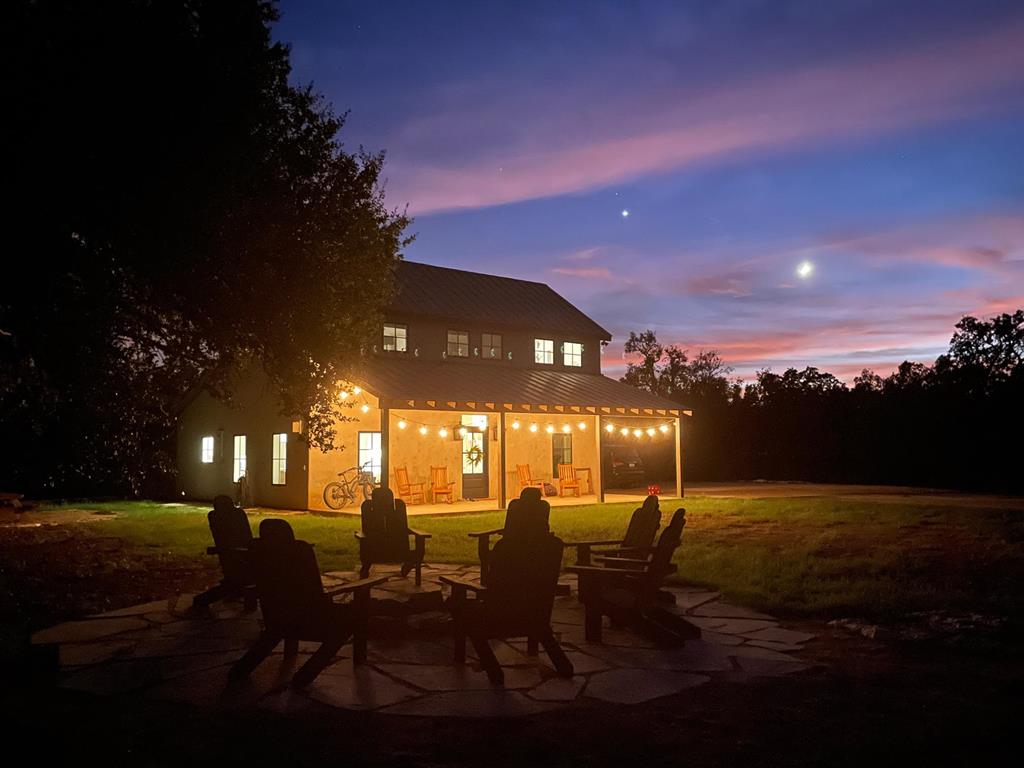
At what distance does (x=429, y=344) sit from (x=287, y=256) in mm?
11338

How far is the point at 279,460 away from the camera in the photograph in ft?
62.2

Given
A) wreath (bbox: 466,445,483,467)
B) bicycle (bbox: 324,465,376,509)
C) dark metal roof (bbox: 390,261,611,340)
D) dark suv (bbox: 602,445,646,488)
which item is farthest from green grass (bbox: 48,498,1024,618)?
dark metal roof (bbox: 390,261,611,340)

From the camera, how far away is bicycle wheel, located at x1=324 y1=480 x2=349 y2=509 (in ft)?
57.7

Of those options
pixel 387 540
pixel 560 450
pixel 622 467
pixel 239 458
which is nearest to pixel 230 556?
pixel 387 540

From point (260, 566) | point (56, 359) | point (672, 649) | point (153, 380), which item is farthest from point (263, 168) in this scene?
point (672, 649)

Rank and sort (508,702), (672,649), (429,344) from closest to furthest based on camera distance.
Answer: (508,702)
(672,649)
(429,344)

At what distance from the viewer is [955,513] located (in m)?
13.9

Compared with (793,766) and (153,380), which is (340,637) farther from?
(153,380)

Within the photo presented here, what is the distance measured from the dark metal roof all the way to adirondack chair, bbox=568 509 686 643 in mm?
15011

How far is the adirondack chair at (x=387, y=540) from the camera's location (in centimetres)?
785

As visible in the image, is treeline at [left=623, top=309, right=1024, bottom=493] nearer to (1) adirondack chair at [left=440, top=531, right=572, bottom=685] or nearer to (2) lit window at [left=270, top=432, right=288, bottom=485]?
(2) lit window at [left=270, top=432, right=288, bottom=485]

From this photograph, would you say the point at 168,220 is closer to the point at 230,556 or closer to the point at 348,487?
the point at 230,556

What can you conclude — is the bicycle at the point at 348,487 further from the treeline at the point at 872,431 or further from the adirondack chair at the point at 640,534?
the treeline at the point at 872,431

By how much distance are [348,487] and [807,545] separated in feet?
35.4
